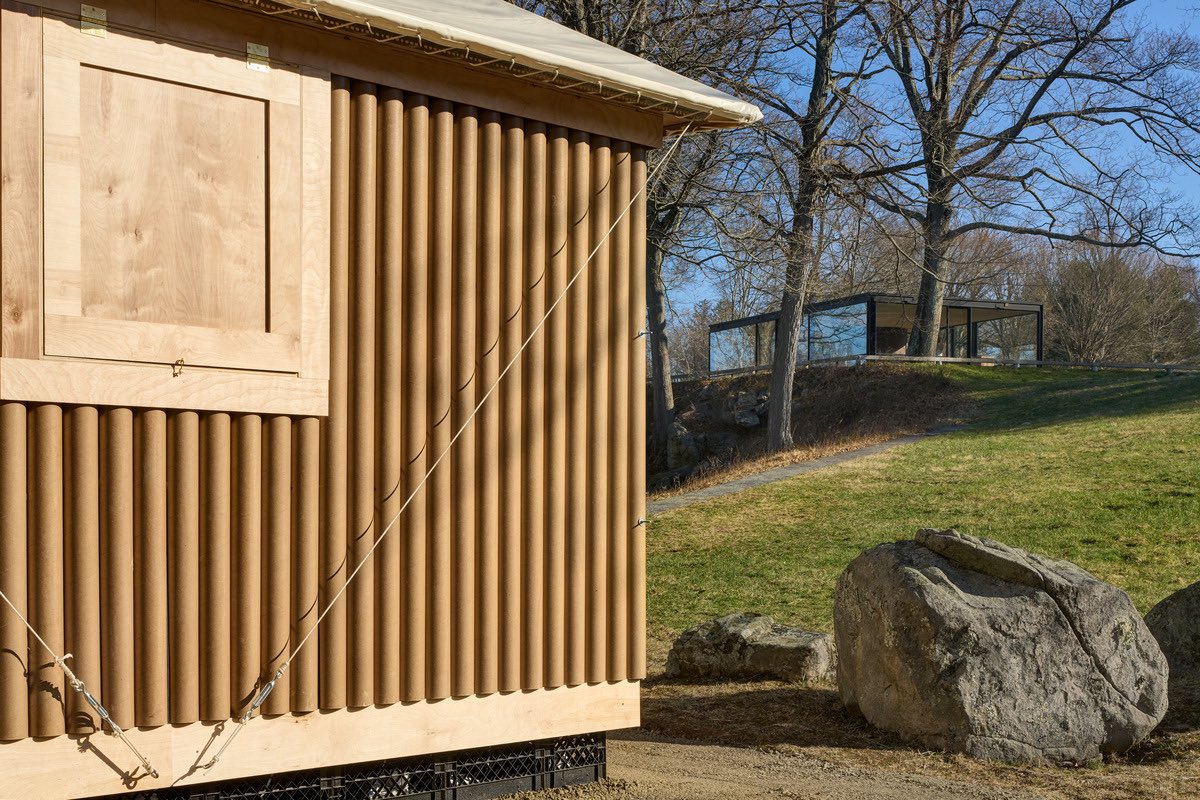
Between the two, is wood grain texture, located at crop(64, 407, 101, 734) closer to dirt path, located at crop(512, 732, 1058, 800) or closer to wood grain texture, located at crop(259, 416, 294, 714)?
wood grain texture, located at crop(259, 416, 294, 714)

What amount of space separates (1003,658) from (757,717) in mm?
1844

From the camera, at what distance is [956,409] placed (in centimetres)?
2766

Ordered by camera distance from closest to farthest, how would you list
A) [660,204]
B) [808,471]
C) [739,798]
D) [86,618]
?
[86,618] → [739,798] → [660,204] → [808,471]

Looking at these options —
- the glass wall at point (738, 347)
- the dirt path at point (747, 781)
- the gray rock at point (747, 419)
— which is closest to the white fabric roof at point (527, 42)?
the dirt path at point (747, 781)

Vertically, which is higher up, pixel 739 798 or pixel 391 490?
pixel 391 490

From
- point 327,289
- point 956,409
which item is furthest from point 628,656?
point 956,409

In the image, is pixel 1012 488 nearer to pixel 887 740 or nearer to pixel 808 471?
pixel 808 471

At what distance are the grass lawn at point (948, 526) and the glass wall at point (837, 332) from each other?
858cm

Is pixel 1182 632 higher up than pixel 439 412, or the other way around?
pixel 439 412

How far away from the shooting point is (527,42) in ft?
18.9

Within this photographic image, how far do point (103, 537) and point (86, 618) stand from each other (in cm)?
32

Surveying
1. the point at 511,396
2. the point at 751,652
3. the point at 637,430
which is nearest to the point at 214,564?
the point at 511,396

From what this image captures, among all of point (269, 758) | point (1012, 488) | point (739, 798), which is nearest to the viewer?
point (269, 758)

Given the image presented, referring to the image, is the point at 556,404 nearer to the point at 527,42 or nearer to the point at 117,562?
the point at 527,42
